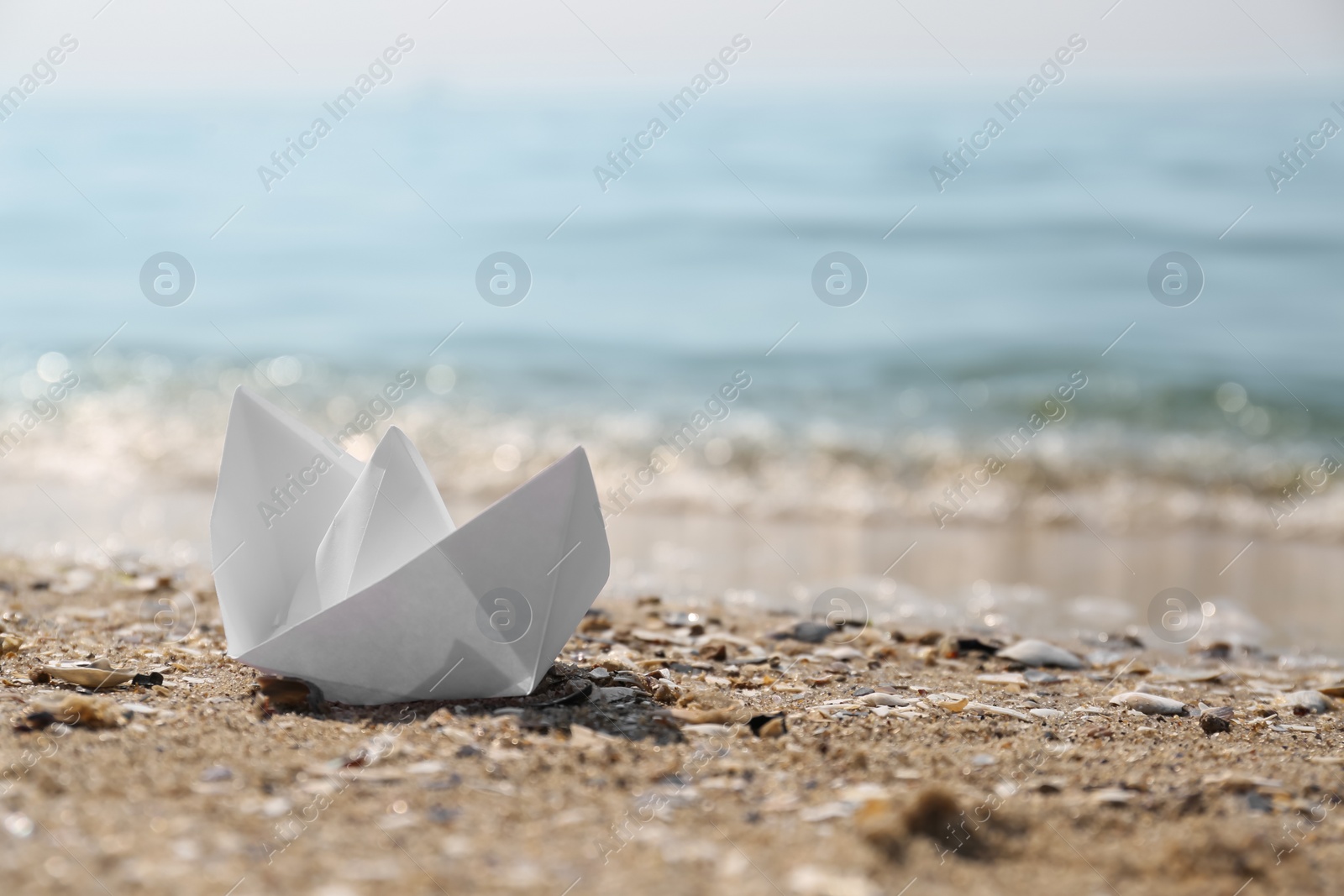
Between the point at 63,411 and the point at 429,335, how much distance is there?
15.5 ft

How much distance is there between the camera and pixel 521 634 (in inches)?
105

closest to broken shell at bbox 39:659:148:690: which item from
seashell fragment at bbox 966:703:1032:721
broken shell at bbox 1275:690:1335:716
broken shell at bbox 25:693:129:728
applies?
broken shell at bbox 25:693:129:728

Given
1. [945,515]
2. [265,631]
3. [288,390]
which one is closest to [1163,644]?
[945,515]

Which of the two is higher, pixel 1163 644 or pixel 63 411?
pixel 63 411

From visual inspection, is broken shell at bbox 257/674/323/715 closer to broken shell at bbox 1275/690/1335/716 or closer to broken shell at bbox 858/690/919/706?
broken shell at bbox 858/690/919/706

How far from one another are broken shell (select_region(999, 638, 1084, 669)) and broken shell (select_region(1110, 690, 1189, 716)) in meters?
0.61

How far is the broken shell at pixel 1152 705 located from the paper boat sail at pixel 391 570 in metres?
1.79

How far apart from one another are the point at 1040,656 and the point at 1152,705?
737 millimetres

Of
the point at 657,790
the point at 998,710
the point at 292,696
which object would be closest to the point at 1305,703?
the point at 998,710

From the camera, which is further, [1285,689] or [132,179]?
[132,179]

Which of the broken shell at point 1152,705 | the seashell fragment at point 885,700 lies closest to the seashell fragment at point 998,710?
the seashell fragment at point 885,700

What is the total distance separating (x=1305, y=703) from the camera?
3.53 m

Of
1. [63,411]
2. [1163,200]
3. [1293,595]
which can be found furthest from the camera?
[1163,200]

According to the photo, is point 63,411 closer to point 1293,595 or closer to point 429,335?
point 429,335
